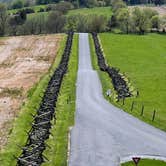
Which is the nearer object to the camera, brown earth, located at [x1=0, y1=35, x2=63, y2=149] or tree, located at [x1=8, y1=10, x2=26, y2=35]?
brown earth, located at [x1=0, y1=35, x2=63, y2=149]

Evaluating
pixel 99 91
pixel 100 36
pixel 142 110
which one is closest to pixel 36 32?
pixel 100 36

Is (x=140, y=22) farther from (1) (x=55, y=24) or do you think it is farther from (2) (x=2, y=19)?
(2) (x=2, y=19)

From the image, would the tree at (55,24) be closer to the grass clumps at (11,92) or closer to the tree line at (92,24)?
the tree line at (92,24)

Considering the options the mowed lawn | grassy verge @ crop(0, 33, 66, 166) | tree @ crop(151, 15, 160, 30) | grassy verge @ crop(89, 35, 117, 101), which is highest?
tree @ crop(151, 15, 160, 30)

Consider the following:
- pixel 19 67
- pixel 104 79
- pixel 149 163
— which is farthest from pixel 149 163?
pixel 19 67

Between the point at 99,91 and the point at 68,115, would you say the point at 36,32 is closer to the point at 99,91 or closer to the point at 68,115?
the point at 99,91

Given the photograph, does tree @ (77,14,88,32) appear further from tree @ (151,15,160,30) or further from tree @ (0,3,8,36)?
tree @ (0,3,8,36)

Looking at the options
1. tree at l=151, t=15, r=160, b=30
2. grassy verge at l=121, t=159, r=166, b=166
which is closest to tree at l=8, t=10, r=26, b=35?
tree at l=151, t=15, r=160, b=30
